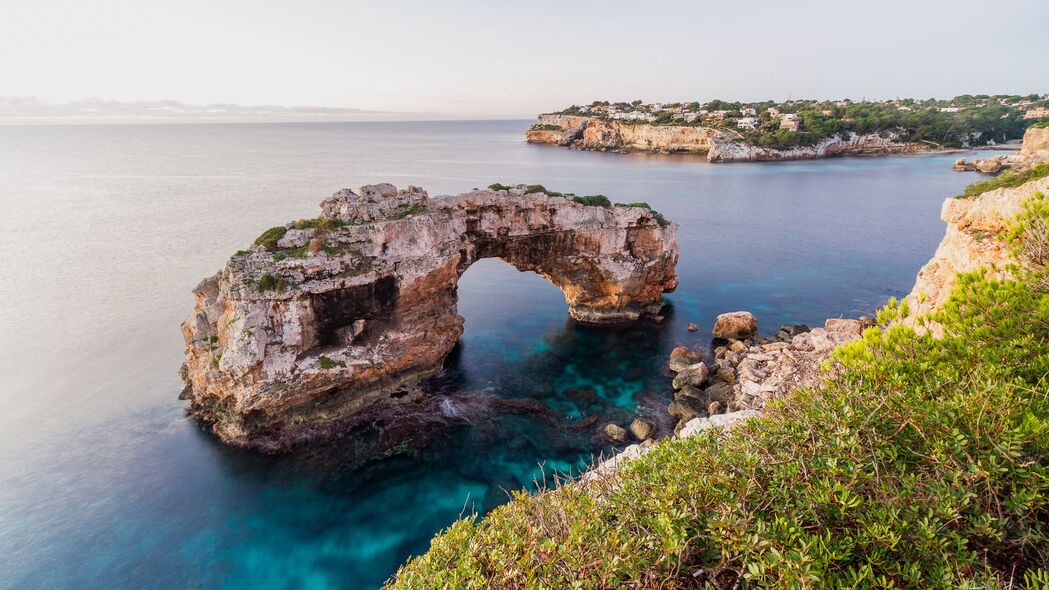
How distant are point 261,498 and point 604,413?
1668 cm

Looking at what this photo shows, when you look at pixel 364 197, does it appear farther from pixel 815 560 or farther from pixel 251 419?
pixel 815 560

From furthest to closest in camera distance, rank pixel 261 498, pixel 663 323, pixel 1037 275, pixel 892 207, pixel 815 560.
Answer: pixel 892 207 → pixel 663 323 → pixel 261 498 → pixel 1037 275 → pixel 815 560

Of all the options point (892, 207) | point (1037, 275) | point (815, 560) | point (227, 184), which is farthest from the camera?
point (227, 184)

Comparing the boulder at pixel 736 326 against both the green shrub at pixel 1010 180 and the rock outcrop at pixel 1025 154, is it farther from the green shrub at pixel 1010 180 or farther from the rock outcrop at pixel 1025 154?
the rock outcrop at pixel 1025 154

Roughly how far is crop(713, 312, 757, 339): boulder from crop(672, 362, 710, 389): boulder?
6.14m

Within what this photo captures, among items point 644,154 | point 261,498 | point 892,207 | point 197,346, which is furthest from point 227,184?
point 892,207

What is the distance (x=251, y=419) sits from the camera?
2352 centimetres

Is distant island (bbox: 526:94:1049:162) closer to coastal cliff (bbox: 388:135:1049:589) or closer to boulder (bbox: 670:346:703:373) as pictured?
boulder (bbox: 670:346:703:373)

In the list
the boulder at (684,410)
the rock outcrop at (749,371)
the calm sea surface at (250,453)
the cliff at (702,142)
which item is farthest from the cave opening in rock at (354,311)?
the cliff at (702,142)

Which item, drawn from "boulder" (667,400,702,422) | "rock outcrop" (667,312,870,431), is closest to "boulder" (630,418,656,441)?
"rock outcrop" (667,312,870,431)

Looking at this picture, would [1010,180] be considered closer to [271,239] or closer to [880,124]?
[271,239]

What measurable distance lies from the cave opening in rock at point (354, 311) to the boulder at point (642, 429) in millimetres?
14234

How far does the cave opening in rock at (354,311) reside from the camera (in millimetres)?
23688

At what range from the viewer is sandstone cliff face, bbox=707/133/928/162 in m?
116
